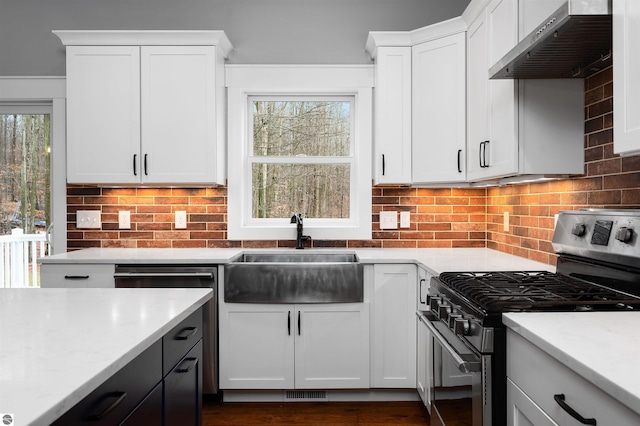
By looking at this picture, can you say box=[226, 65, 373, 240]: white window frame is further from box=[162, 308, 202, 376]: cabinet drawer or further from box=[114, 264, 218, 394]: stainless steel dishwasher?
box=[162, 308, 202, 376]: cabinet drawer

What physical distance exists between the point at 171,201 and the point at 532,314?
2.69 meters

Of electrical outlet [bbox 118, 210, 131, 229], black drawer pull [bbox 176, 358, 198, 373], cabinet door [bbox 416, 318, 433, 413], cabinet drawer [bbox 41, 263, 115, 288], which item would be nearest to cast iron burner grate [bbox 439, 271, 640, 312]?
cabinet door [bbox 416, 318, 433, 413]

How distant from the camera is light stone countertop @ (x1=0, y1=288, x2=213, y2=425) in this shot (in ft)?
A: 2.52

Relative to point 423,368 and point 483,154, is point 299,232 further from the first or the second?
point 483,154

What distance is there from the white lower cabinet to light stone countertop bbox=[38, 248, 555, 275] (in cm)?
34

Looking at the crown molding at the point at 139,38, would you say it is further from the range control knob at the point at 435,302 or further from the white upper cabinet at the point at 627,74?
the white upper cabinet at the point at 627,74

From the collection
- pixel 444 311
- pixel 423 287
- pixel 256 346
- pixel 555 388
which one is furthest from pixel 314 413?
pixel 555 388

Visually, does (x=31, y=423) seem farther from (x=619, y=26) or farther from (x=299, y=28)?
(x=299, y=28)

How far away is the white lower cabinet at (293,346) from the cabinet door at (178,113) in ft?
3.23

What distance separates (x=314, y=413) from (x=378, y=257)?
1.00 m

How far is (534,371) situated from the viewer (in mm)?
1207

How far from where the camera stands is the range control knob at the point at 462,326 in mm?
1522

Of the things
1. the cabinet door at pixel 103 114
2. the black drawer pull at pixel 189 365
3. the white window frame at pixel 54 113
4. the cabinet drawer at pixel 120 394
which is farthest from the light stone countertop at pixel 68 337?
the white window frame at pixel 54 113

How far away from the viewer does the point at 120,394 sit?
103 cm
